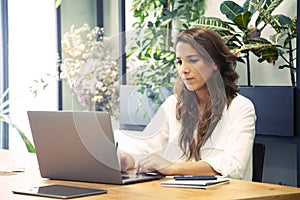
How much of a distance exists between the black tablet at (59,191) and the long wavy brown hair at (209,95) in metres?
0.70

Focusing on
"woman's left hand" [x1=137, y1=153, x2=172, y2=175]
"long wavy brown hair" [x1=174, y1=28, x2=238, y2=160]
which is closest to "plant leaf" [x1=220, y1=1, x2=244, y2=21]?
"long wavy brown hair" [x1=174, y1=28, x2=238, y2=160]

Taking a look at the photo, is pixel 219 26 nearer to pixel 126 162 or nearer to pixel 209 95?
pixel 209 95

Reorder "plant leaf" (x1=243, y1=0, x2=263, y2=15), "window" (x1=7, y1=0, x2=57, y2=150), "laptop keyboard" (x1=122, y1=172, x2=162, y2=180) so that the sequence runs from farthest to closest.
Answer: "window" (x1=7, y1=0, x2=57, y2=150) < "plant leaf" (x1=243, y1=0, x2=263, y2=15) < "laptop keyboard" (x1=122, y1=172, x2=162, y2=180)

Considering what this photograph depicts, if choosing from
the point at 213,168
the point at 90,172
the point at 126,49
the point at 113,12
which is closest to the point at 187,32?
the point at 126,49

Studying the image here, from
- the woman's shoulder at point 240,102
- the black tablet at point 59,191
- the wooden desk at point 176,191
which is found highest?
the woman's shoulder at point 240,102

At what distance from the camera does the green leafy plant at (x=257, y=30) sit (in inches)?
139

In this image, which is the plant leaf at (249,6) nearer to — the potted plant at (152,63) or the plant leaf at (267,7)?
the plant leaf at (267,7)

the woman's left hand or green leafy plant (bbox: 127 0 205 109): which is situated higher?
green leafy plant (bbox: 127 0 205 109)

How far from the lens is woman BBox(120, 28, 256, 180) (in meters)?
2.37

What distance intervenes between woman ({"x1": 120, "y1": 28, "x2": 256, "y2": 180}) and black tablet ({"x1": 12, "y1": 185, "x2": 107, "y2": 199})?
1.21 feet

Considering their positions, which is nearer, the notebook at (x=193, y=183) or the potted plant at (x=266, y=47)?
the notebook at (x=193, y=183)

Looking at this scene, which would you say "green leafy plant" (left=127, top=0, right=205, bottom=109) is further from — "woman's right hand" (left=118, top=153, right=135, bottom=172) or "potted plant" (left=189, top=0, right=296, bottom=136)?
"potted plant" (left=189, top=0, right=296, bottom=136)

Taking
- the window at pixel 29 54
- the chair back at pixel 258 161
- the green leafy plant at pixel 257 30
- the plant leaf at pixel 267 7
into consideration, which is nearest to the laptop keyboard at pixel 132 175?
the chair back at pixel 258 161

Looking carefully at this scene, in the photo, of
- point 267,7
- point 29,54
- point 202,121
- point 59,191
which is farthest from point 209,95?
point 29,54
